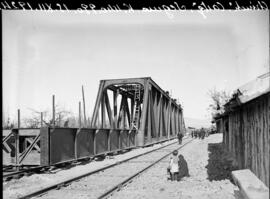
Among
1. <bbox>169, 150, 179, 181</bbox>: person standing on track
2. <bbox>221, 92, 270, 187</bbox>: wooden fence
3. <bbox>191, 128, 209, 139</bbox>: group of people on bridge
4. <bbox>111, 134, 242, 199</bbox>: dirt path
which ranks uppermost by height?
<bbox>221, 92, 270, 187</bbox>: wooden fence

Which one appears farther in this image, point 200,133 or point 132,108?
point 200,133

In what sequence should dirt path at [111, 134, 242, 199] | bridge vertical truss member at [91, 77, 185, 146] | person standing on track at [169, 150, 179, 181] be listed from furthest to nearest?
bridge vertical truss member at [91, 77, 185, 146], person standing on track at [169, 150, 179, 181], dirt path at [111, 134, 242, 199]

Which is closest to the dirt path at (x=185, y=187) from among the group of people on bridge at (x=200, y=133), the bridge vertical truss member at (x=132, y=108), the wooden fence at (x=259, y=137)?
the wooden fence at (x=259, y=137)

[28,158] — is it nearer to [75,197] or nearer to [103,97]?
[75,197]

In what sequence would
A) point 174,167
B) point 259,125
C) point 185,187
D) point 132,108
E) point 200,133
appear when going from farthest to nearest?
point 200,133 < point 132,108 < point 174,167 < point 185,187 < point 259,125

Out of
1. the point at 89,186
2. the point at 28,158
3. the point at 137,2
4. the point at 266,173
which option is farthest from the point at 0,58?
the point at 28,158

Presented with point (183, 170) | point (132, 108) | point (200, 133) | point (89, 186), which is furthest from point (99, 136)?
point (200, 133)

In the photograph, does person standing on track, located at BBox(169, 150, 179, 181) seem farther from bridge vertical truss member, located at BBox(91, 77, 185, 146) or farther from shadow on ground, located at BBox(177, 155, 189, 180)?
bridge vertical truss member, located at BBox(91, 77, 185, 146)

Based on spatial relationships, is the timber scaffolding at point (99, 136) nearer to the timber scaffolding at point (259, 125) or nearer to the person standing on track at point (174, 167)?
the person standing on track at point (174, 167)

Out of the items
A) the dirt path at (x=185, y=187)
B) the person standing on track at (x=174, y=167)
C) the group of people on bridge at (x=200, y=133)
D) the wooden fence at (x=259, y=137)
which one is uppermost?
the wooden fence at (x=259, y=137)

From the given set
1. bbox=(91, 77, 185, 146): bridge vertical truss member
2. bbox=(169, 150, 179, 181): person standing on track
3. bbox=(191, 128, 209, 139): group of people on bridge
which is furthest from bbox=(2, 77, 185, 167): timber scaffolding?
bbox=(191, 128, 209, 139): group of people on bridge

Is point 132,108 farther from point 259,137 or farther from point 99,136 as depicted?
point 259,137

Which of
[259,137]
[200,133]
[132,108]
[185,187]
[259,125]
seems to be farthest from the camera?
[200,133]

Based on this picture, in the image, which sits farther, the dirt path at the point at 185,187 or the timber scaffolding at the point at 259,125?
the dirt path at the point at 185,187
